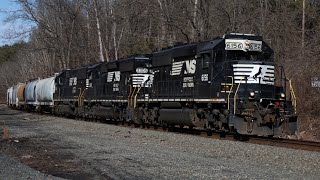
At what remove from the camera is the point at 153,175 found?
370 inches

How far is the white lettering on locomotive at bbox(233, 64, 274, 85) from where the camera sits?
55.3ft

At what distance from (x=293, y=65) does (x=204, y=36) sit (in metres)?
6.68

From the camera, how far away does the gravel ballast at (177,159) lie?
9625 mm

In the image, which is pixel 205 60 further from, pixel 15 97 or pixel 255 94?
pixel 15 97

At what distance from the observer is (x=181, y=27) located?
3297cm

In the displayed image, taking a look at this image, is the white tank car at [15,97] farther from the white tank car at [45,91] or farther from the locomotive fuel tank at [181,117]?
the locomotive fuel tank at [181,117]

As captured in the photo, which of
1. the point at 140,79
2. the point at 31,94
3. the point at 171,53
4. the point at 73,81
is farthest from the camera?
the point at 31,94

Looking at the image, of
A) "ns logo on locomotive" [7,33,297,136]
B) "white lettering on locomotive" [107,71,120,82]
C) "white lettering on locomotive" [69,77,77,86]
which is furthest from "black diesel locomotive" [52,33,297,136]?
"white lettering on locomotive" [69,77,77,86]

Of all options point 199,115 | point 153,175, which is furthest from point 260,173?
point 199,115

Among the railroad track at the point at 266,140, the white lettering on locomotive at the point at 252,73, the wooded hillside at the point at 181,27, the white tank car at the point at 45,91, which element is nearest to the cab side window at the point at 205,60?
the white lettering on locomotive at the point at 252,73

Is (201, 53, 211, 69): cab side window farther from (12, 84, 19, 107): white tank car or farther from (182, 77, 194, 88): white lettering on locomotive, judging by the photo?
(12, 84, 19, 107): white tank car

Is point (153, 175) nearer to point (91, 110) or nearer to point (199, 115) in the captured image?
point (199, 115)

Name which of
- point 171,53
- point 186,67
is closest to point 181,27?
point 171,53

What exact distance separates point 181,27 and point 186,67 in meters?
13.4
